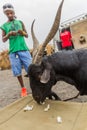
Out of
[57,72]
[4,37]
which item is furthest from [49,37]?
[4,37]

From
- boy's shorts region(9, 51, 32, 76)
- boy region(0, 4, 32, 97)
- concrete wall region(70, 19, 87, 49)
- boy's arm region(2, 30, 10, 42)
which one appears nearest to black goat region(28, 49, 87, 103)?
boy region(0, 4, 32, 97)

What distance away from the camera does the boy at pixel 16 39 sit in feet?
22.8

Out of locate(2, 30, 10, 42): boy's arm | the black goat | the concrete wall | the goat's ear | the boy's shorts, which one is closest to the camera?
the goat's ear

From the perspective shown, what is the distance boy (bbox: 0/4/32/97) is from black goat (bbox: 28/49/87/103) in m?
2.39

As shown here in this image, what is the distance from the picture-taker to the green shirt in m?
6.98

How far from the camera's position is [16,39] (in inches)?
280

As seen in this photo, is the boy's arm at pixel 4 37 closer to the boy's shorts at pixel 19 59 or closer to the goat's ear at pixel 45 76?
the boy's shorts at pixel 19 59

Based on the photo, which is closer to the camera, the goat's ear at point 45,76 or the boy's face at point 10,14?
the goat's ear at point 45,76

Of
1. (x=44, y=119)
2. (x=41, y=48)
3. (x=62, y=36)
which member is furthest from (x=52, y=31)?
(x=62, y=36)

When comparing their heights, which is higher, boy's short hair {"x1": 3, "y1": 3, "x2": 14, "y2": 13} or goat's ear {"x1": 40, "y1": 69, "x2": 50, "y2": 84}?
boy's short hair {"x1": 3, "y1": 3, "x2": 14, "y2": 13}

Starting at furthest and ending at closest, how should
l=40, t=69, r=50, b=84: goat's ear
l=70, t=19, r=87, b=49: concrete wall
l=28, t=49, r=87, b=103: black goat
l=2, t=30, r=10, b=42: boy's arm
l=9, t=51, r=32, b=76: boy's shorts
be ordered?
l=70, t=19, r=87, b=49: concrete wall
l=9, t=51, r=32, b=76: boy's shorts
l=2, t=30, r=10, b=42: boy's arm
l=28, t=49, r=87, b=103: black goat
l=40, t=69, r=50, b=84: goat's ear

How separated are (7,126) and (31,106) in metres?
0.38

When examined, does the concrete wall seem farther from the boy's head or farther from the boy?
the boy's head

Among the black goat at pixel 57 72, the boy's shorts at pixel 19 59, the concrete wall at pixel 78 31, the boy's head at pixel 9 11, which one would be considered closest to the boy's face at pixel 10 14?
the boy's head at pixel 9 11
